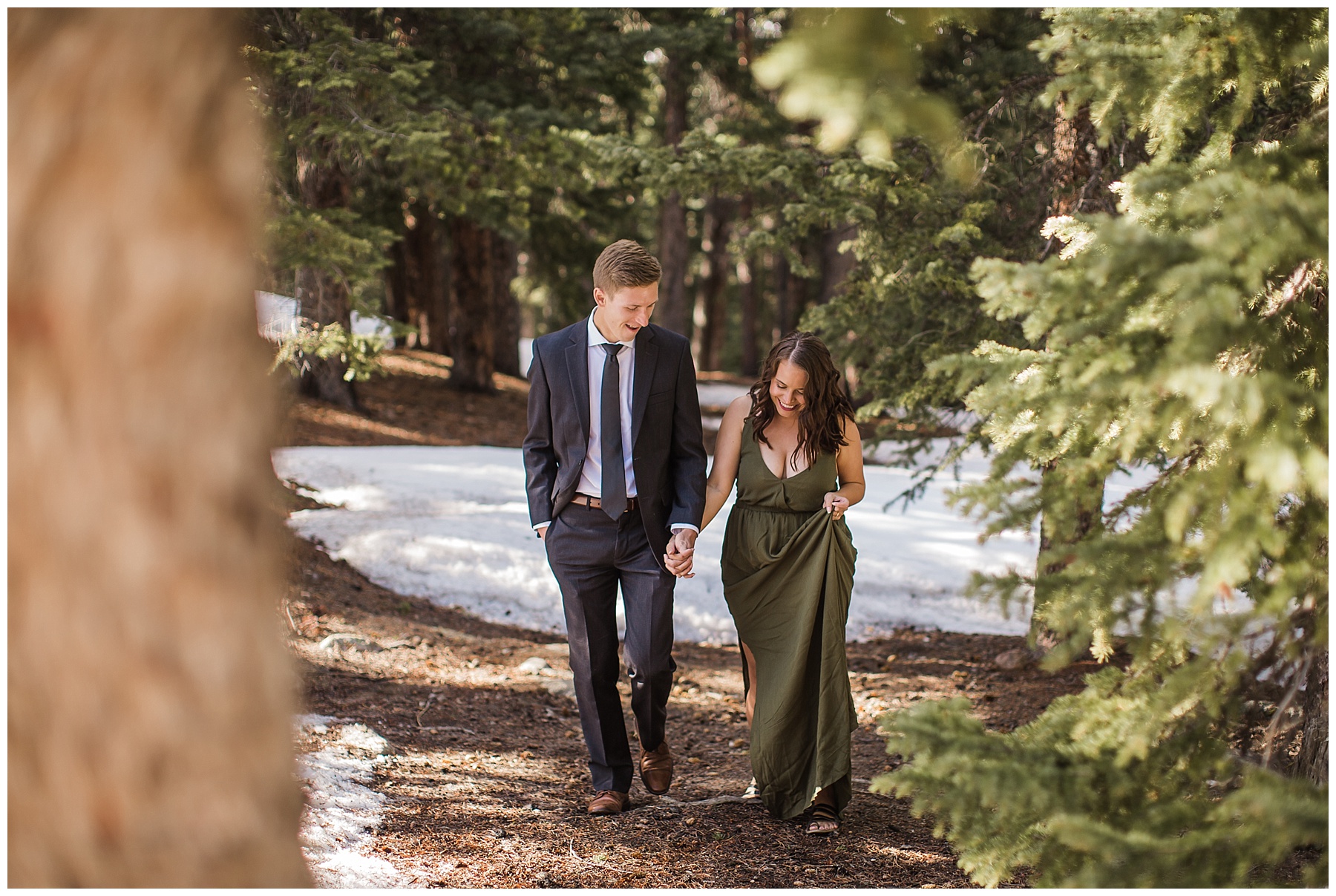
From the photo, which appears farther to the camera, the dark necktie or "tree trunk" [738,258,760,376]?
"tree trunk" [738,258,760,376]

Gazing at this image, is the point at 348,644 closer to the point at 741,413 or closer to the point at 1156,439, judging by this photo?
the point at 741,413

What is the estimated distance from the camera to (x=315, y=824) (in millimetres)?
3824

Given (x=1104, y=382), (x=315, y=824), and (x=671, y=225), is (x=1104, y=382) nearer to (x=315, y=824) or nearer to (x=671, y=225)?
(x=315, y=824)

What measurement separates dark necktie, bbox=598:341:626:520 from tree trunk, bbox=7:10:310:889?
2336 millimetres

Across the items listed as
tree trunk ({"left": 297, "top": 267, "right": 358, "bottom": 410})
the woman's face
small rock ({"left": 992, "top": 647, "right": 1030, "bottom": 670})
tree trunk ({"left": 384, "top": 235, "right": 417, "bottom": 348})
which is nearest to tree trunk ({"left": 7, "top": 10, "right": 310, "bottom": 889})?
the woman's face

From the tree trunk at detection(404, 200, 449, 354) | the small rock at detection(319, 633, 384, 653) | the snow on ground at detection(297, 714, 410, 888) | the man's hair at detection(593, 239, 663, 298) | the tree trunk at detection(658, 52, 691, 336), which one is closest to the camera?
the snow on ground at detection(297, 714, 410, 888)

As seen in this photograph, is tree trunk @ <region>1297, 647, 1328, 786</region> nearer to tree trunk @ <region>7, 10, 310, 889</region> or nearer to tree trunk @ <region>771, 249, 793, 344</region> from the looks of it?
tree trunk @ <region>7, 10, 310, 889</region>

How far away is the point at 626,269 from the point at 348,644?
387cm

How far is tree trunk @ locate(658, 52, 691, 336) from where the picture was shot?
16.5 m

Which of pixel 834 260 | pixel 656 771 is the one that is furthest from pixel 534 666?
pixel 834 260

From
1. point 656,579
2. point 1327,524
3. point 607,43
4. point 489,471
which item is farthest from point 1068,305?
point 607,43

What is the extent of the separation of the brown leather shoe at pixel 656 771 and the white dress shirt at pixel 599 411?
1099mm

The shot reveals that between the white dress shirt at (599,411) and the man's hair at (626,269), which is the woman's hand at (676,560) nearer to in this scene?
the white dress shirt at (599,411)

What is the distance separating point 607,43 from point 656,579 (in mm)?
12750
